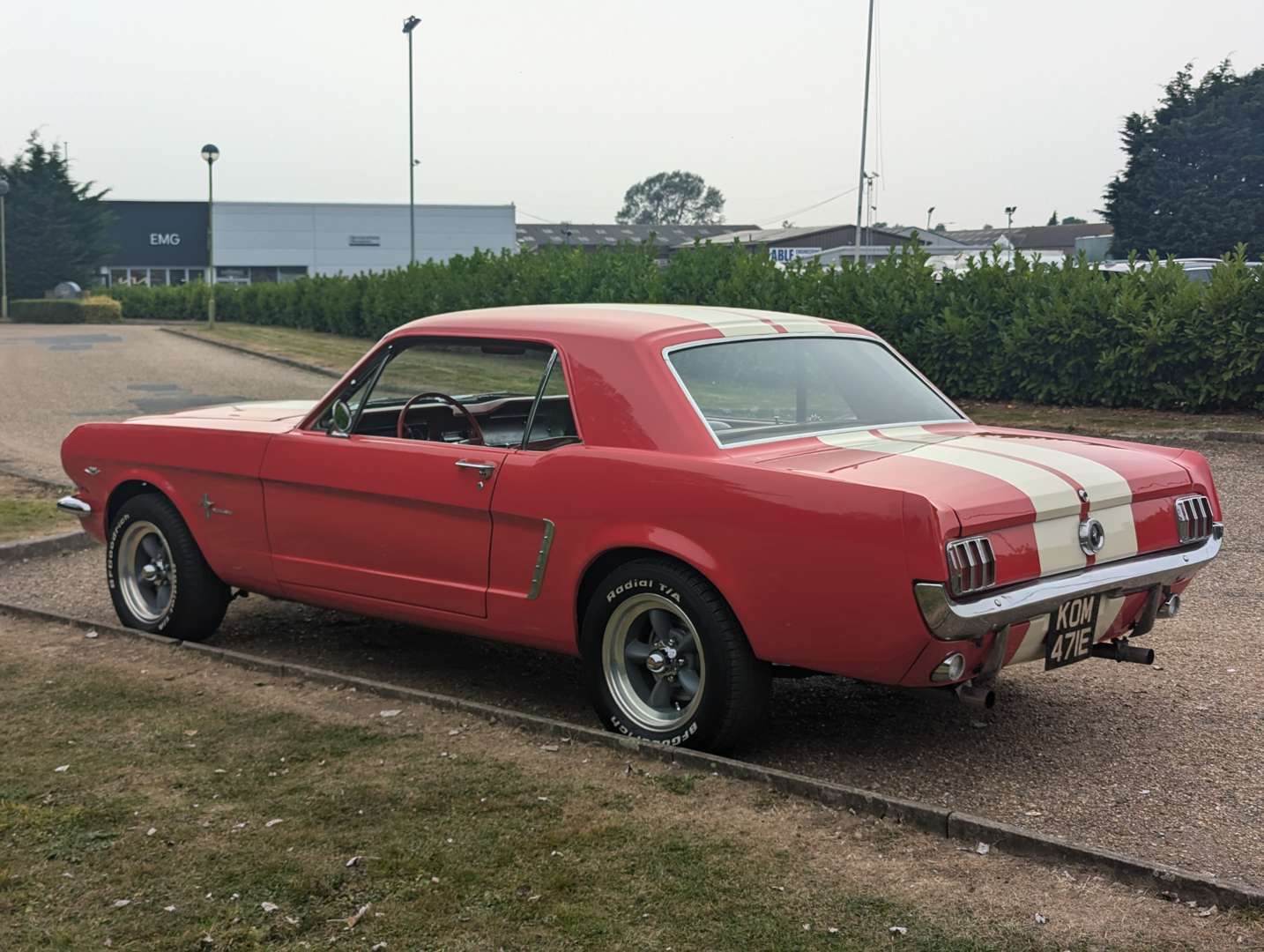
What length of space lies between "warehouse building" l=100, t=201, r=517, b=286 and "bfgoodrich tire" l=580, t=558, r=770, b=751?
7235 cm

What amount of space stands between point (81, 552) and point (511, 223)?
73.4 metres

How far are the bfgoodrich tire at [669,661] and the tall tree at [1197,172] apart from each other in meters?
45.8

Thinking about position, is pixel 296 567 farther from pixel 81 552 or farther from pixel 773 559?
pixel 81 552

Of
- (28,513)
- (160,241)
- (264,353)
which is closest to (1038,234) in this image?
(160,241)

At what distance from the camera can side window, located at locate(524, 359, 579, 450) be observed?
17.1ft

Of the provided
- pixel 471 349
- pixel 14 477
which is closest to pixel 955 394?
pixel 14 477

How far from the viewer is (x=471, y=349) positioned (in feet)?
18.8

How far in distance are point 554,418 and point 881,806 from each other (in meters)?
1.89

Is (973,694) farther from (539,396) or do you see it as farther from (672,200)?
(672,200)

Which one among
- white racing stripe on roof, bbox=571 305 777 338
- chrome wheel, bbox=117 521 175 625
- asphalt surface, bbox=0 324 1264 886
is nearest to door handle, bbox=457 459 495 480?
white racing stripe on roof, bbox=571 305 777 338

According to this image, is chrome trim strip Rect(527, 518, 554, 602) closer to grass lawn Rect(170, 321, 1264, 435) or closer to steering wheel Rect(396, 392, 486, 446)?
steering wheel Rect(396, 392, 486, 446)

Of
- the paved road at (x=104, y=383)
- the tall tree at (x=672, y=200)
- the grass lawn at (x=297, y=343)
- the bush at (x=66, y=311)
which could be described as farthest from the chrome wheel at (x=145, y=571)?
the tall tree at (x=672, y=200)

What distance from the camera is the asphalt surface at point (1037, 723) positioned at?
434 cm

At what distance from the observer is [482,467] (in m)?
5.32
